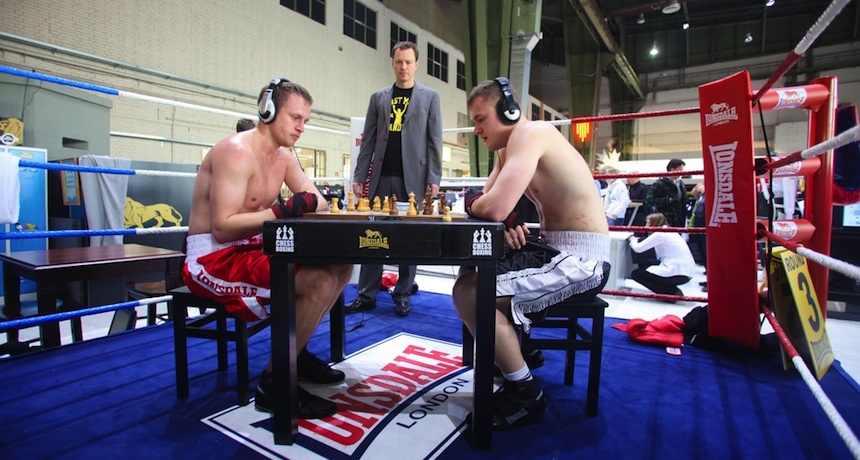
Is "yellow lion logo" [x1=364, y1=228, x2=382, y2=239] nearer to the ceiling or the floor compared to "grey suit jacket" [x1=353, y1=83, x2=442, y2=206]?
nearer to the floor

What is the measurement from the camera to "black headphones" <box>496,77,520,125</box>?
1.59 m

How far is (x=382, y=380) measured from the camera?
71.7 inches

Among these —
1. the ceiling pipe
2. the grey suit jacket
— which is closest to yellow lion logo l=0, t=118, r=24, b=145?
the grey suit jacket

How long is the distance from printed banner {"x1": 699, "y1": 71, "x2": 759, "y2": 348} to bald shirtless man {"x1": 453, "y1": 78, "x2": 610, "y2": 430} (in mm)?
954

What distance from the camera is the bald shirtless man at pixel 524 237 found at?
4.74 feet

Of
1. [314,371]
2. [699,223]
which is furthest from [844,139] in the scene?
[699,223]

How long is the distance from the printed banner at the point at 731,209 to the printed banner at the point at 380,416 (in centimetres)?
137

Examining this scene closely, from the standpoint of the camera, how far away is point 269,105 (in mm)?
1632

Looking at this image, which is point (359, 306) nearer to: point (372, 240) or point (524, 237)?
point (524, 237)

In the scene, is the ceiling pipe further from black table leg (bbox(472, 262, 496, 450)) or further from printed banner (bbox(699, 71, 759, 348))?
black table leg (bbox(472, 262, 496, 450))

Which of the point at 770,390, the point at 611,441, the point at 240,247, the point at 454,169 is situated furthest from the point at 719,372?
the point at 454,169

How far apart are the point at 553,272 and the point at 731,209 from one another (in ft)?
4.02

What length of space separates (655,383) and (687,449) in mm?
533

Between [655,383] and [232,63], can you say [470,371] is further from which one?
[232,63]
